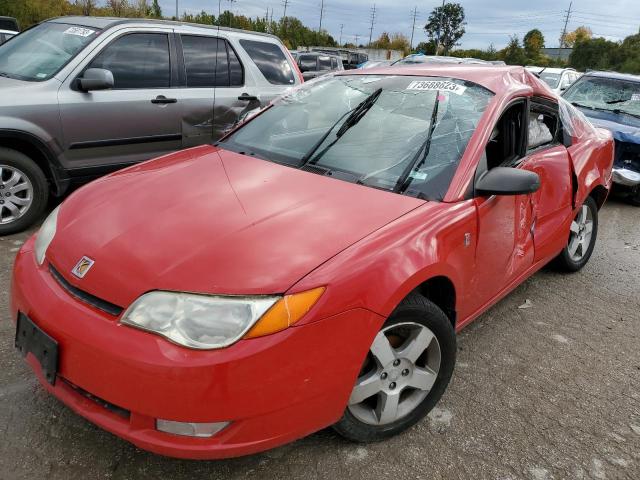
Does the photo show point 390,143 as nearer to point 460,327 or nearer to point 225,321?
point 460,327

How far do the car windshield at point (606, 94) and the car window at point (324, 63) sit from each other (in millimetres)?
12792

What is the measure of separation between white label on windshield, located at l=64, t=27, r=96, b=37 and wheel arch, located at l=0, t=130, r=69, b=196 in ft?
3.71

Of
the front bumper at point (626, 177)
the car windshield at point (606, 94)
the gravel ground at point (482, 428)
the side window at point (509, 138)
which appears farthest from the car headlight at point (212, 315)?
the car windshield at point (606, 94)

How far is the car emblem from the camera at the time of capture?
1924 mm

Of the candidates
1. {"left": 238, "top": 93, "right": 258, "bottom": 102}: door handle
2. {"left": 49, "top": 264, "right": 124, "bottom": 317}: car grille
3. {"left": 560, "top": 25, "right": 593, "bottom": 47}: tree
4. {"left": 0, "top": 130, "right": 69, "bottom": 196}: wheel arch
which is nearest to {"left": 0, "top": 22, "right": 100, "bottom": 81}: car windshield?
{"left": 0, "top": 130, "right": 69, "bottom": 196}: wheel arch

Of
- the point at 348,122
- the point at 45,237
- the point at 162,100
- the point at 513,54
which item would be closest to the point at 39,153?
the point at 162,100

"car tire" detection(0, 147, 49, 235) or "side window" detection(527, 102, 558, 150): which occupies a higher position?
"side window" detection(527, 102, 558, 150)

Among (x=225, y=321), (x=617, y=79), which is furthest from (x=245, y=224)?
(x=617, y=79)

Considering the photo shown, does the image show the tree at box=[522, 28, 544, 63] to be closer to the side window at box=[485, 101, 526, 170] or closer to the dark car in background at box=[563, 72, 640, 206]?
the dark car in background at box=[563, 72, 640, 206]

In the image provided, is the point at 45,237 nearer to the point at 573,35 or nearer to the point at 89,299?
the point at 89,299

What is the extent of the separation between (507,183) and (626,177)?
Answer: 197 inches

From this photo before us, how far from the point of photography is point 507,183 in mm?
2420

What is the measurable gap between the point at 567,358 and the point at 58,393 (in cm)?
264

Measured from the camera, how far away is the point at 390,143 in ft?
8.77
